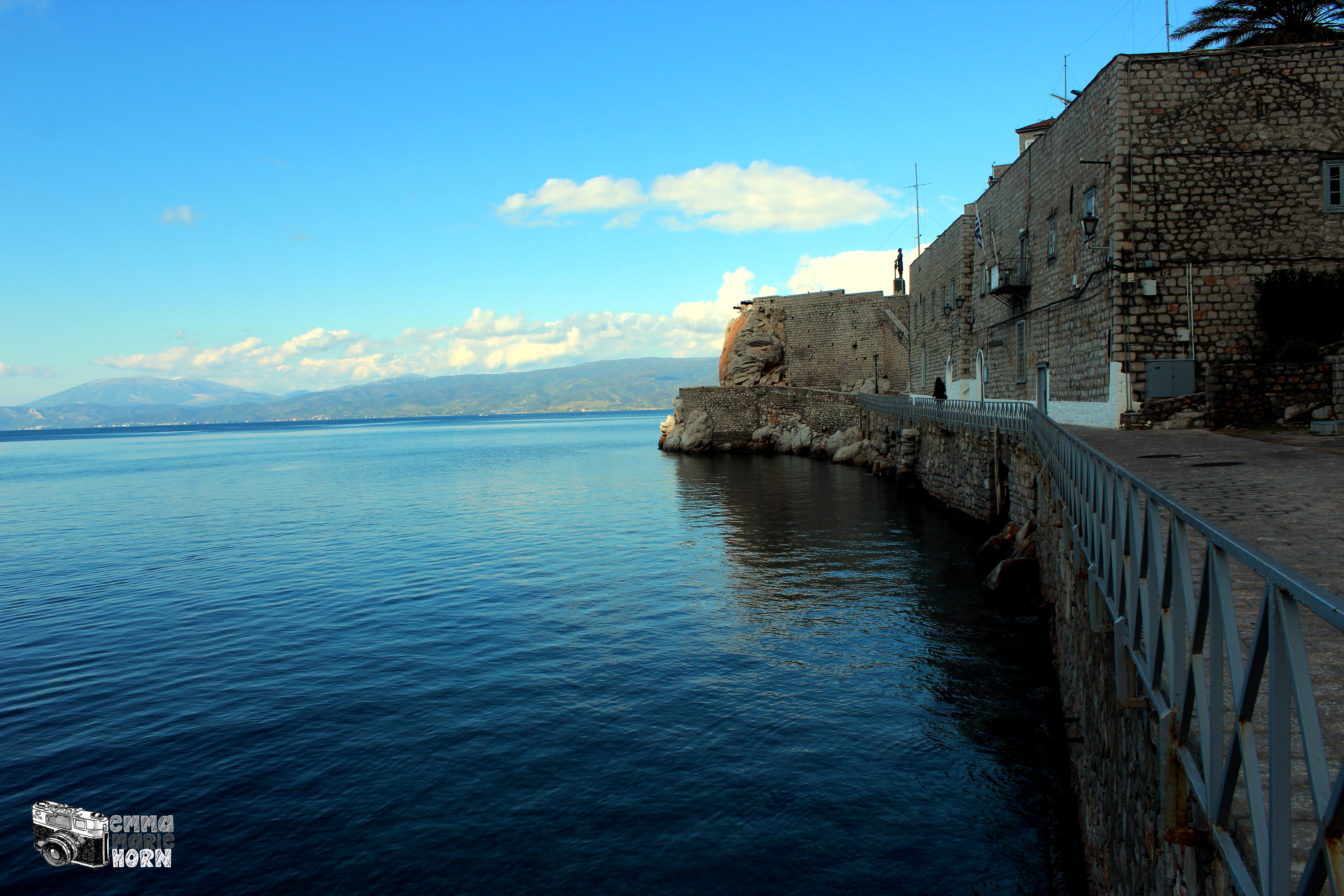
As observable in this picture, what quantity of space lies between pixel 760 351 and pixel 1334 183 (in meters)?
42.4

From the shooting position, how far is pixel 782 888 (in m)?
7.11

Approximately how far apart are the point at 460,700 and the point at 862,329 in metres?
48.8

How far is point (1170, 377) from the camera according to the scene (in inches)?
733

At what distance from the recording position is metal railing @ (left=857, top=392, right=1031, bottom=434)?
20016mm

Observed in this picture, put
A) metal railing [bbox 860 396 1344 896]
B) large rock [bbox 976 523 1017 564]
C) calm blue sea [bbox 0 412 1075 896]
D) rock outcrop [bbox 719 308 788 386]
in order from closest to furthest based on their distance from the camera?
metal railing [bbox 860 396 1344 896] < calm blue sea [bbox 0 412 1075 896] < large rock [bbox 976 523 1017 564] < rock outcrop [bbox 719 308 788 386]

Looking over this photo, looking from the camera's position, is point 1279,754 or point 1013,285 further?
point 1013,285

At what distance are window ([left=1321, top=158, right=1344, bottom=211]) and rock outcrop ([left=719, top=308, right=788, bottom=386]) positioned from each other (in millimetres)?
41575

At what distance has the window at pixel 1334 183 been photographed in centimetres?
1836

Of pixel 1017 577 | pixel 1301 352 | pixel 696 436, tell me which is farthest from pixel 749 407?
pixel 1017 577

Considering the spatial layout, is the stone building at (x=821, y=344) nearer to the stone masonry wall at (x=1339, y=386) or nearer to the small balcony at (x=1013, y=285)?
the small balcony at (x=1013, y=285)

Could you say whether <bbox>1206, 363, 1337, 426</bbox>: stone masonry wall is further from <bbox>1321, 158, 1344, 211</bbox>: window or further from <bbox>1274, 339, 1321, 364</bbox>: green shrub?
<bbox>1321, 158, 1344, 211</bbox>: window

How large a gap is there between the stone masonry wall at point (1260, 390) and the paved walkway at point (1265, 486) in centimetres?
152

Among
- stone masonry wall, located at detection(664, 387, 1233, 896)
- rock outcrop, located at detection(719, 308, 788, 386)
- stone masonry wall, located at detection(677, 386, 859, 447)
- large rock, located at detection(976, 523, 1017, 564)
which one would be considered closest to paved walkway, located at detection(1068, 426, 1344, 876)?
stone masonry wall, located at detection(664, 387, 1233, 896)

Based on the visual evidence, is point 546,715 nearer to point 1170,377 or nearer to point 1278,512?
point 1278,512
